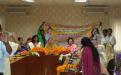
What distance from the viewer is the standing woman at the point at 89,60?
5645mm

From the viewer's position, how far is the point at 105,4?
1298 centimetres

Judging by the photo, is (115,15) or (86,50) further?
(115,15)

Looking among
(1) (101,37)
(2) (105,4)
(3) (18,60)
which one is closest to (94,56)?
(3) (18,60)

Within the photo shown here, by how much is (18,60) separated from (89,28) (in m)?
6.25

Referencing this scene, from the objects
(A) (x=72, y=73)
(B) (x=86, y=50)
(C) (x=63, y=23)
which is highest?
(C) (x=63, y=23)

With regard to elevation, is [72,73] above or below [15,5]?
below

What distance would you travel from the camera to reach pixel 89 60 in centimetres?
564

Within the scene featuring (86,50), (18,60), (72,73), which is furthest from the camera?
(18,60)

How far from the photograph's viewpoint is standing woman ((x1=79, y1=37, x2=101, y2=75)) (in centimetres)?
564

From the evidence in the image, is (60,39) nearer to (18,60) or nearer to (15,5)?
(15,5)

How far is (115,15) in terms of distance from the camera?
43.7 ft

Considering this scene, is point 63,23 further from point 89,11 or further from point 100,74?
point 100,74

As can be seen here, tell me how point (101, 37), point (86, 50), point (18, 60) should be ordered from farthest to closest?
1. point (101, 37)
2. point (18, 60)
3. point (86, 50)

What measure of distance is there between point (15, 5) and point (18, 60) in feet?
20.8
